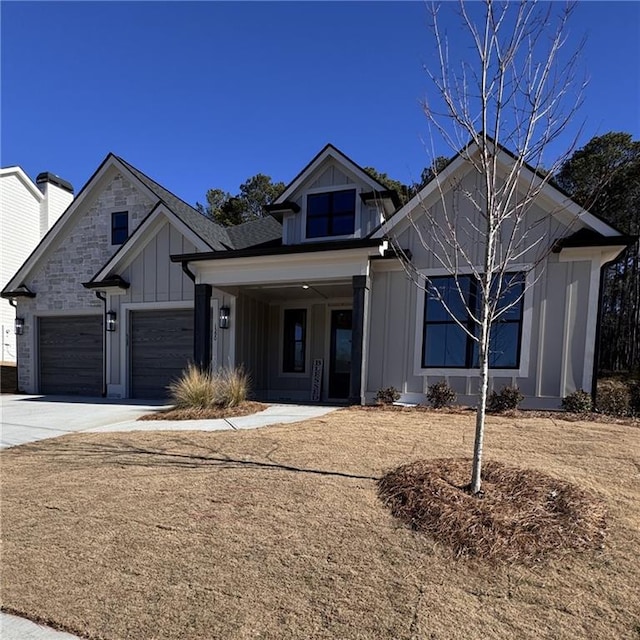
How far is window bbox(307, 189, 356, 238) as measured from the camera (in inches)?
420

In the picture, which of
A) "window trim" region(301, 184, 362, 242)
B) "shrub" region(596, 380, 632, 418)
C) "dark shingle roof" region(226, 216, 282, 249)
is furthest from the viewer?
"dark shingle roof" region(226, 216, 282, 249)

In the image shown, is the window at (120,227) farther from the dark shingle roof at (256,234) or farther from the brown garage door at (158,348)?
the dark shingle roof at (256,234)

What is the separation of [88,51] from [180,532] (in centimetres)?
1076

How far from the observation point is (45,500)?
12.1ft

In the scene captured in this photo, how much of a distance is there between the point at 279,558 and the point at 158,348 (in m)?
9.95

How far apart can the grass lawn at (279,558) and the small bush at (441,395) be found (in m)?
3.46

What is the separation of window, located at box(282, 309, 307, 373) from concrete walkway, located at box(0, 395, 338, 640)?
3581 millimetres

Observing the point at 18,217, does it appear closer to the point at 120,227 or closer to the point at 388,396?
the point at 120,227

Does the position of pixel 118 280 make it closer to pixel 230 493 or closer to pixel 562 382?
pixel 230 493

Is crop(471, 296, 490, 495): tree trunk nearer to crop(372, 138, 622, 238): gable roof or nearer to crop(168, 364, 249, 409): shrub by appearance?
crop(372, 138, 622, 238): gable roof

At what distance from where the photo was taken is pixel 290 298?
12.4 meters

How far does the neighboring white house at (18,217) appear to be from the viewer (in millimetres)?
18938

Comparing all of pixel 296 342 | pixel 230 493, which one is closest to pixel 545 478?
pixel 230 493

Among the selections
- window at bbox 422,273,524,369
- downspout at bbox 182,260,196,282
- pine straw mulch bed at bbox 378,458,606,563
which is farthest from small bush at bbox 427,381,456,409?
downspout at bbox 182,260,196,282
